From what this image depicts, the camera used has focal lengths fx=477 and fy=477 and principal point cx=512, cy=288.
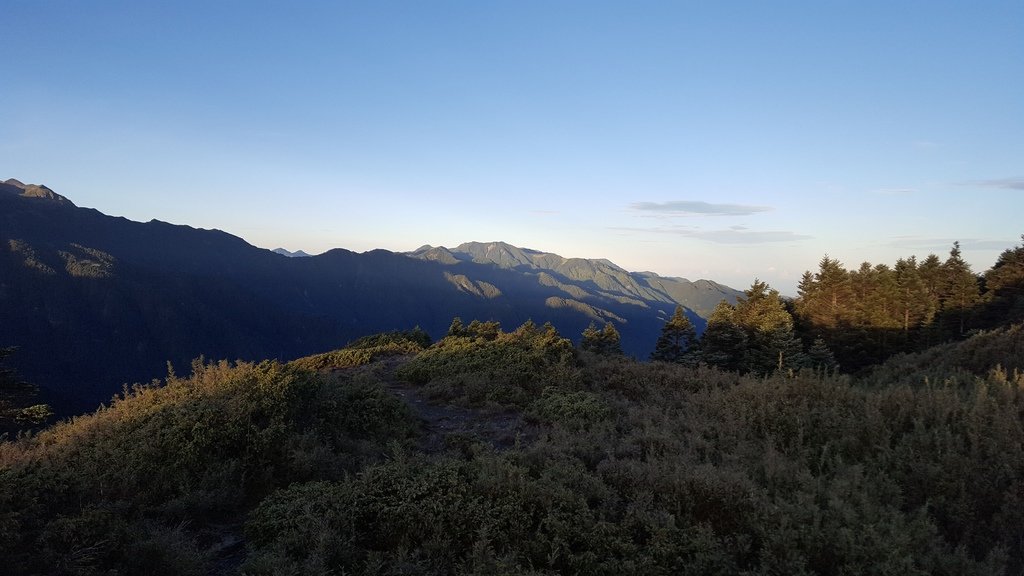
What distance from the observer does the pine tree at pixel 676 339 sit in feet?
120

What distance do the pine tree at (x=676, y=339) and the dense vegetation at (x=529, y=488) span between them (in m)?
29.8

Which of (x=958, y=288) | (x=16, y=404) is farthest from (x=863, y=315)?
(x=16, y=404)

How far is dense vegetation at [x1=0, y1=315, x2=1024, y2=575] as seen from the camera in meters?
3.64

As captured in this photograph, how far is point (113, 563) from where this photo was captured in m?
3.73

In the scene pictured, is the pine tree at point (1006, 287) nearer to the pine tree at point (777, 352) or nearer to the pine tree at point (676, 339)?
the pine tree at point (777, 352)

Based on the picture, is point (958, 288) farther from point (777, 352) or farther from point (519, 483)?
point (519, 483)

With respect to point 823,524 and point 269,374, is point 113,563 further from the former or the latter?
point 823,524

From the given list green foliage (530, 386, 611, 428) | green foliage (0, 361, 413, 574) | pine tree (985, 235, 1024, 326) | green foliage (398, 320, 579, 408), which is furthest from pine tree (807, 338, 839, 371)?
green foliage (0, 361, 413, 574)

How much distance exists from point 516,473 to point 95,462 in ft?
15.9

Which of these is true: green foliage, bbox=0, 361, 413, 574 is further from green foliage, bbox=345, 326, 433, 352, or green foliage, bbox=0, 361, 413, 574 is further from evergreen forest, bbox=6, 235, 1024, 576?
green foliage, bbox=345, 326, 433, 352

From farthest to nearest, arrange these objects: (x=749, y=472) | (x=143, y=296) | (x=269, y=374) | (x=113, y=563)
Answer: (x=143, y=296)
(x=269, y=374)
(x=749, y=472)
(x=113, y=563)

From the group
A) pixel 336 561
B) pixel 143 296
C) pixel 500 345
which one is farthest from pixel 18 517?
pixel 143 296

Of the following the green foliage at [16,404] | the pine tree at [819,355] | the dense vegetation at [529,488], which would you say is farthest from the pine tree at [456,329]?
the pine tree at [819,355]

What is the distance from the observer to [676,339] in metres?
37.9
